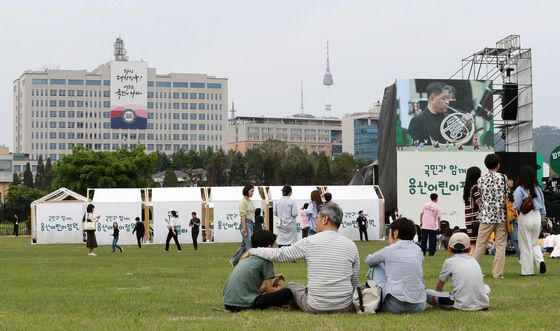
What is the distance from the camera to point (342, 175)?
4341 inches

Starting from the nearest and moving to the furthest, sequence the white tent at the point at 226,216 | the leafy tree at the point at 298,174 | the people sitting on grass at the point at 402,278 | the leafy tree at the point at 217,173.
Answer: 1. the people sitting on grass at the point at 402,278
2. the white tent at the point at 226,216
3. the leafy tree at the point at 298,174
4. the leafy tree at the point at 217,173

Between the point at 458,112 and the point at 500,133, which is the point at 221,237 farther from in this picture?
the point at 500,133

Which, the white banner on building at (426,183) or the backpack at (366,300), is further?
the white banner on building at (426,183)

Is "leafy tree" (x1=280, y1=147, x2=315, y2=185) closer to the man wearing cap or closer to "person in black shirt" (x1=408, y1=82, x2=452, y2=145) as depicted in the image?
"person in black shirt" (x1=408, y1=82, x2=452, y2=145)

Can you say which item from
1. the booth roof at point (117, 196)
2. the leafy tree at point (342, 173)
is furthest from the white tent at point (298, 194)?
the leafy tree at point (342, 173)

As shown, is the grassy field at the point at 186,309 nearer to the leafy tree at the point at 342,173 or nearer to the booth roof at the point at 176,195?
the booth roof at the point at 176,195

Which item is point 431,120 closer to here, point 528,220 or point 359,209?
point 359,209

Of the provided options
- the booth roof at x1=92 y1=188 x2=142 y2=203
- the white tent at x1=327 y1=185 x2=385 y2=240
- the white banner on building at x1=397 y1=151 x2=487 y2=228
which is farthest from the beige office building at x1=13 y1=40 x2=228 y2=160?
the white banner on building at x1=397 y1=151 x2=487 y2=228

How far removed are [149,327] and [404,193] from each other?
3329 cm

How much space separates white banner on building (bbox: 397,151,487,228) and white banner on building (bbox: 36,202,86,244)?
15787 mm

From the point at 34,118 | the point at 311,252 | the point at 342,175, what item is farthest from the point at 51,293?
the point at 34,118

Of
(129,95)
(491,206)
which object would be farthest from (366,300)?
(129,95)

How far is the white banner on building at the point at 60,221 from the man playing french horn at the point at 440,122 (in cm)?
1676

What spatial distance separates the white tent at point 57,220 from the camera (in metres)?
44.8
